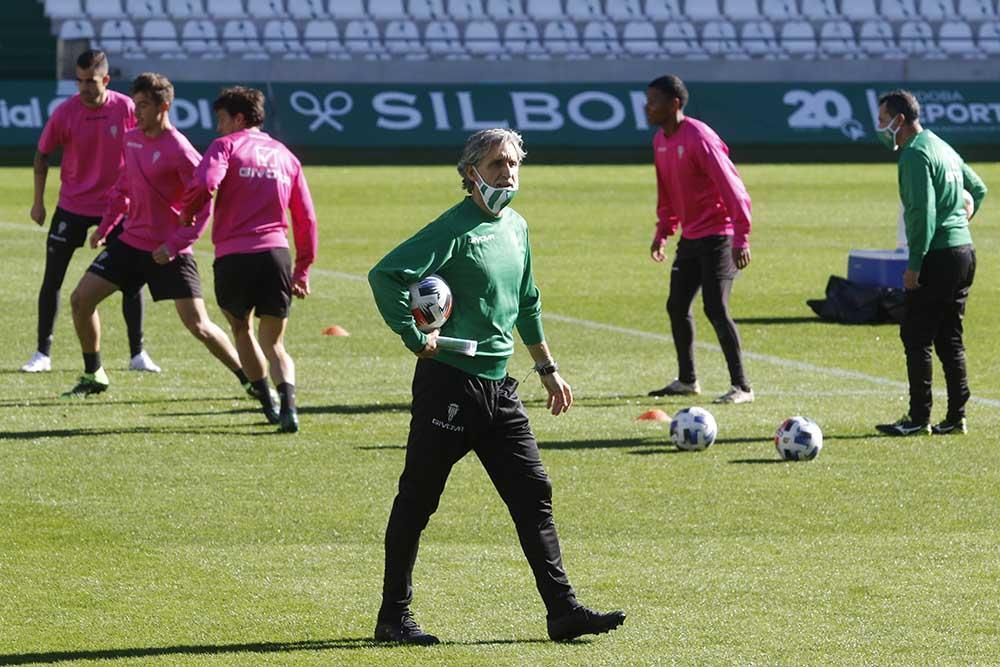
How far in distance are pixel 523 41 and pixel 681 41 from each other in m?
3.55

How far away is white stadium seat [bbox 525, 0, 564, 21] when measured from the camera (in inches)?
1718

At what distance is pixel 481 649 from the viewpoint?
6891mm

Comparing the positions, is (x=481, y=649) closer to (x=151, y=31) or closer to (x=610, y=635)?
(x=610, y=635)

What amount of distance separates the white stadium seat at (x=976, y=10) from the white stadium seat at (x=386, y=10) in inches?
511

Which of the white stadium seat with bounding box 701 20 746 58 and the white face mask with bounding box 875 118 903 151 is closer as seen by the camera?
the white face mask with bounding box 875 118 903 151

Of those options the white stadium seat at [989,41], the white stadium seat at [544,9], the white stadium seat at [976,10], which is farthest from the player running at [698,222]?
the white stadium seat at [976,10]

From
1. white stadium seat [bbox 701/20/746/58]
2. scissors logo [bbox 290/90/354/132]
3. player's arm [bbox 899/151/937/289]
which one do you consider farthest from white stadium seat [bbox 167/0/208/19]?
player's arm [bbox 899/151/937/289]

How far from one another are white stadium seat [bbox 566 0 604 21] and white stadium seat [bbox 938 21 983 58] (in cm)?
751

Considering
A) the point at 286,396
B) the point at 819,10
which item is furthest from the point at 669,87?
the point at 819,10

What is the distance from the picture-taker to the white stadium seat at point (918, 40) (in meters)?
43.3

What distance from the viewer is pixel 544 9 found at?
43719mm

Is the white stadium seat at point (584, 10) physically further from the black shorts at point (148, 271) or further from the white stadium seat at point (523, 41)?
the black shorts at point (148, 271)

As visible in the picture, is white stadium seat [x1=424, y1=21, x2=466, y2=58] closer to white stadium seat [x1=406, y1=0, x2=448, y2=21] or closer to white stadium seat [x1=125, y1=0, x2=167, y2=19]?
white stadium seat [x1=406, y1=0, x2=448, y2=21]

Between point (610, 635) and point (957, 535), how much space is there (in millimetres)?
2384
